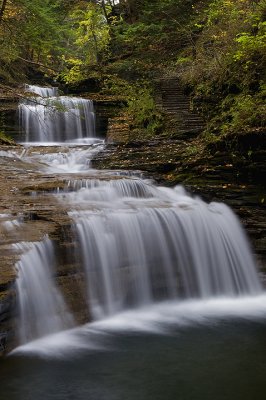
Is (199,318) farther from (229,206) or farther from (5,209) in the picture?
(5,209)

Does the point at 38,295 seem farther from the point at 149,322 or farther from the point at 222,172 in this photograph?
the point at 222,172

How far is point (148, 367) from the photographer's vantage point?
5512 mm

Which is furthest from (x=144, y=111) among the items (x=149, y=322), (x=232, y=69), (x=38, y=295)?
(x=38, y=295)

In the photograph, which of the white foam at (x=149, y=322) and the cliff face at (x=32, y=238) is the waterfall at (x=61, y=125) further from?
the white foam at (x=149, y=322)

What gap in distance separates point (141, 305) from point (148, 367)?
2.03 meters

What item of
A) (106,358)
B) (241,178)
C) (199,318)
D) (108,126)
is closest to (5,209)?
(106,358)

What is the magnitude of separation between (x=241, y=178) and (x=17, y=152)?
641 centimetres

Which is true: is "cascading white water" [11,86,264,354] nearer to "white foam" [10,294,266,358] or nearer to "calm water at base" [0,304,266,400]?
"white foam" [10,294,266,358]

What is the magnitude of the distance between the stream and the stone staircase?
2.98 metres

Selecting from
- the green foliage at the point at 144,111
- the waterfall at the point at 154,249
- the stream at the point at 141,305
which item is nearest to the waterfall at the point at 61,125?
the green foliage at the point at 144,111

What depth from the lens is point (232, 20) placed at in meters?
13.6

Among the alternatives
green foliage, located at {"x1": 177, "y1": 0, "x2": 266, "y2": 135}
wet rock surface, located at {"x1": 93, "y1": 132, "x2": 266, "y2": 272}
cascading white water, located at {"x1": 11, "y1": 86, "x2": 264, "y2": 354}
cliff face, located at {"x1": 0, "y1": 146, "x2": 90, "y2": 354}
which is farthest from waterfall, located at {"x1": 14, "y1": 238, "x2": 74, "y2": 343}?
green foliage, located at {"x1": 177, "y1": 0, "x2": 266, "y2": 135}

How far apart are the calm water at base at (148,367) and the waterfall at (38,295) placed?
0.30 metres

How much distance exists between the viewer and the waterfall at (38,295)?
243 inches
